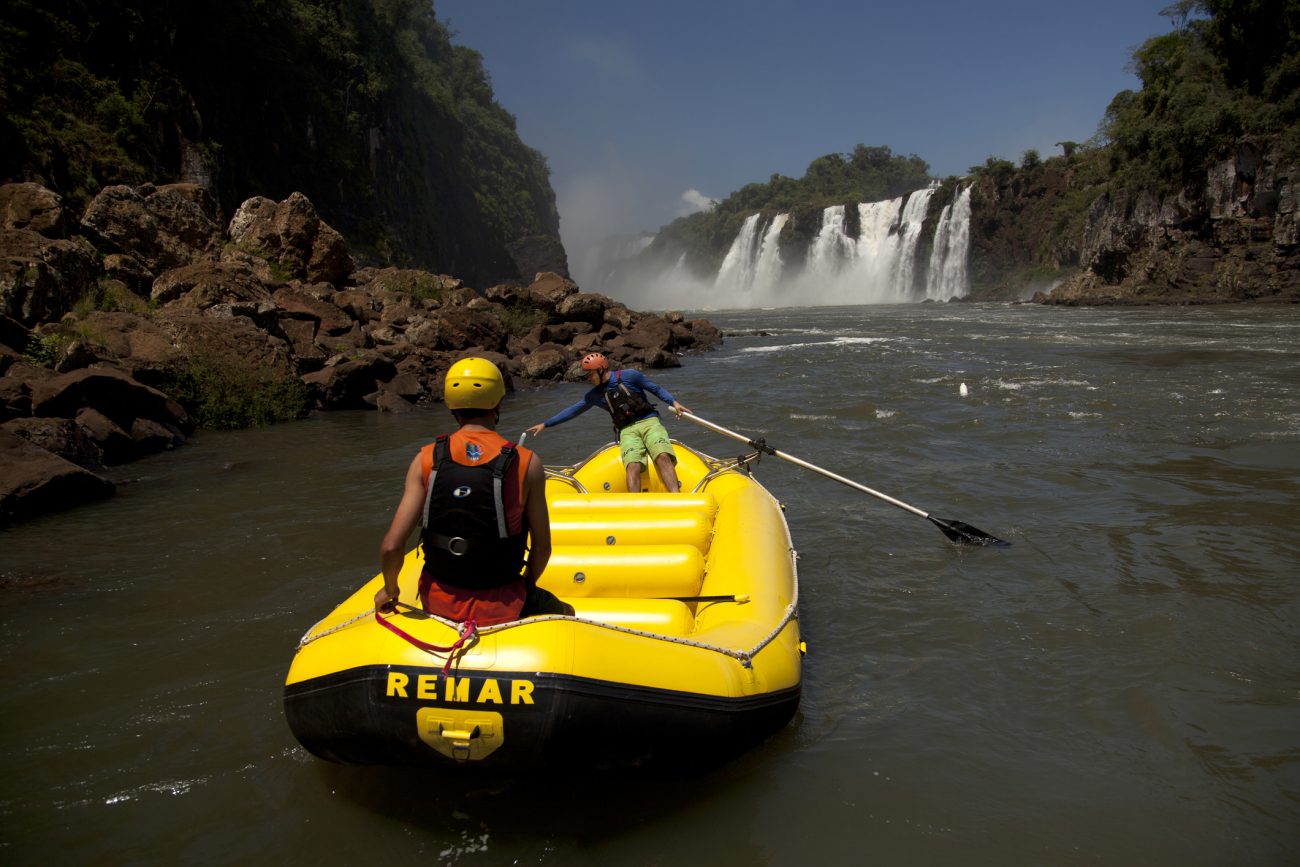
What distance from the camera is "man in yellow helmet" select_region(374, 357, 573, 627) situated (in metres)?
2.76

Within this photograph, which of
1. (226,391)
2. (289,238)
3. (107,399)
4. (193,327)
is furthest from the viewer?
(289,238)

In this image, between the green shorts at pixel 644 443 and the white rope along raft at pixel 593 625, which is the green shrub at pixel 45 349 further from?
the white rope along raft at pixel 593 625

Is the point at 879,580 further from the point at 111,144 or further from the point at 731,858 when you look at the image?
the point at 111,144

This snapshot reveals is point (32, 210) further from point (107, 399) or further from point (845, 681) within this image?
point (845, 681)

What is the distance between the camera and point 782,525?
5008mm

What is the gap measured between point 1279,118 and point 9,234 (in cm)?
3625

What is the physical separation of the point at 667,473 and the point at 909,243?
51129 millimetres

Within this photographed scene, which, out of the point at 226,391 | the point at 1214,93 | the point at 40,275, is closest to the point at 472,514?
the point at 226,391

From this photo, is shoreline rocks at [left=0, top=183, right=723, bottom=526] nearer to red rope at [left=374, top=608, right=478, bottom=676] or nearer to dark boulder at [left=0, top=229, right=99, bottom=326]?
dark boulder at [left=0, top=229, right=99, bottom=326]

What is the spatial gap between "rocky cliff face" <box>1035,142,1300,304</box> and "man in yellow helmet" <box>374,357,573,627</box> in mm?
33295

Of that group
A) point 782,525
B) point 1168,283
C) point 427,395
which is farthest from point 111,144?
point 1168,283

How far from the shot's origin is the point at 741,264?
63844 mm

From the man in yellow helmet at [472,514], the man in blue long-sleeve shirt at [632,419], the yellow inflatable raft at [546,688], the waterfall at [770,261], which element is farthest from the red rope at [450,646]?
the waterfall at [770,261]

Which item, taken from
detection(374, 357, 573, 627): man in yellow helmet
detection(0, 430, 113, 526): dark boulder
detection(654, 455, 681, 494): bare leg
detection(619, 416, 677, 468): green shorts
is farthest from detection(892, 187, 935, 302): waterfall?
detection(374, 357, 573, 627): man in yellow helmet
